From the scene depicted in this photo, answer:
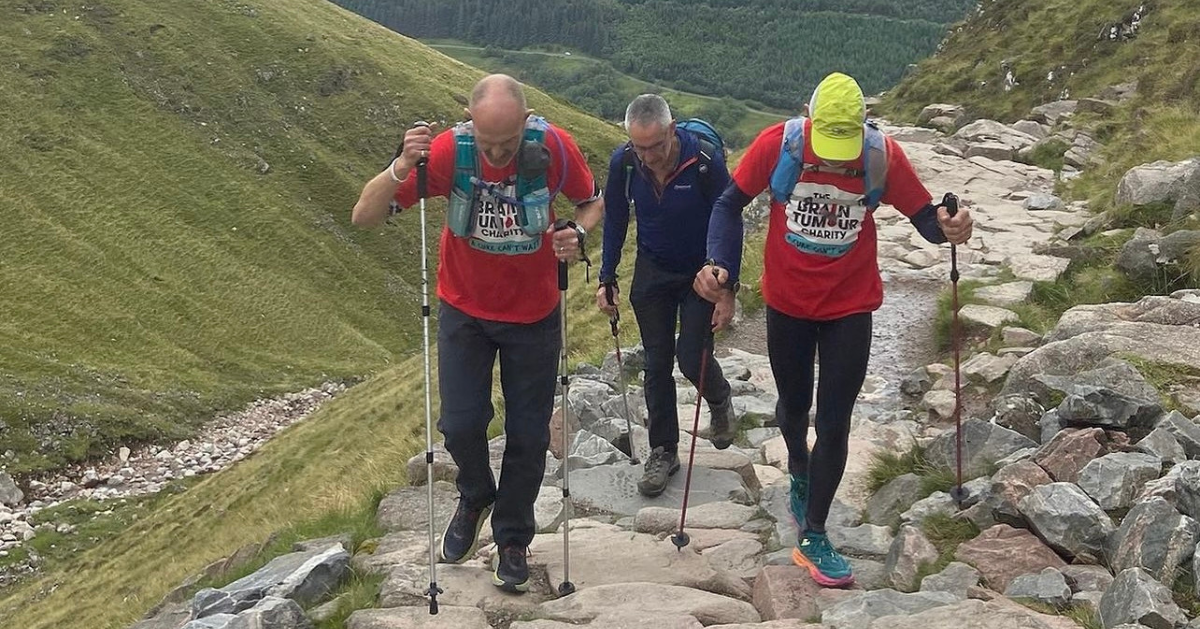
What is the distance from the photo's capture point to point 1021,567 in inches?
258

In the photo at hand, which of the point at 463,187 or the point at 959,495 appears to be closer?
the point at 463,187

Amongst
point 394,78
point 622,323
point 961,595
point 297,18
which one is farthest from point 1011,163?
point 297,18

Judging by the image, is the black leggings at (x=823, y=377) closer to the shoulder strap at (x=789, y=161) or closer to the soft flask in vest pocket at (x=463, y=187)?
the shoulder strap at (x=789, y=161)

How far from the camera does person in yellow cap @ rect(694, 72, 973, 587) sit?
21.3 feet

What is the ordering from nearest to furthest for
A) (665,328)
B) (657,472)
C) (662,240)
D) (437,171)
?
(437,171) < (662,240) < (665,328) < (657,472)

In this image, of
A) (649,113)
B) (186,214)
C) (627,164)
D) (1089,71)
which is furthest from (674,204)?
(186,214)

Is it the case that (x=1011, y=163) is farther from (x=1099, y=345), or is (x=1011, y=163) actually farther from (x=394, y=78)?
(x=394, y=78)

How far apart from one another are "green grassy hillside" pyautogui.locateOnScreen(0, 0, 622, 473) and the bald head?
41.6 metres

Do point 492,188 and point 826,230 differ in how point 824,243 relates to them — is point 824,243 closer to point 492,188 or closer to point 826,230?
point 826,230

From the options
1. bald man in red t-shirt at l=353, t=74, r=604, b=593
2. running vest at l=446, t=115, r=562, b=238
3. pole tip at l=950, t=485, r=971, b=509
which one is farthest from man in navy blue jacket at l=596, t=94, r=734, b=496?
pole tip at l=950, t=485, r=971, b=509

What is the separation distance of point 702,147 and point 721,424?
10.9 feet

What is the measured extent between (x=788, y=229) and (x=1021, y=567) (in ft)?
8.59

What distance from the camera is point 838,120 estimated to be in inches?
249

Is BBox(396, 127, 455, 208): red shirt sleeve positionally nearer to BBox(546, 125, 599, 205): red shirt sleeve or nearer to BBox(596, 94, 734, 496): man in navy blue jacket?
BBox(546, 125, 599, 205): red shirt sleeve
